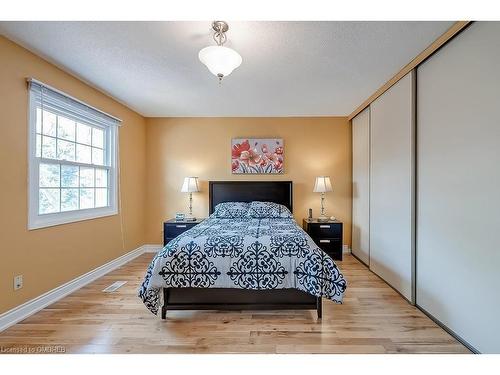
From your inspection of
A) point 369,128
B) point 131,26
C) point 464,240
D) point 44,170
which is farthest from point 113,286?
point 369,128

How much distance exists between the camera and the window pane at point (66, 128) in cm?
259

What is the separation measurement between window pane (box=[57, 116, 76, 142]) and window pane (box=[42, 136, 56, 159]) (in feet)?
0.40

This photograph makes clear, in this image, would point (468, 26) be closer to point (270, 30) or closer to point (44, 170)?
point (270, 30)

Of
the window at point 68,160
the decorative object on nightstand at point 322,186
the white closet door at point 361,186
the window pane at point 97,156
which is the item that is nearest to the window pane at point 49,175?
the window at point 68,160

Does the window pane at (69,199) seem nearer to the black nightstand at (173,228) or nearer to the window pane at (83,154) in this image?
the window pane at (83,154)

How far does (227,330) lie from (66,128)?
2662 mm

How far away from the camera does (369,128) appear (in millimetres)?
3379

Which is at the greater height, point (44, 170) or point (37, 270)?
point (44, 170)

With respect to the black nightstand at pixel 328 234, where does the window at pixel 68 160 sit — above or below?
above

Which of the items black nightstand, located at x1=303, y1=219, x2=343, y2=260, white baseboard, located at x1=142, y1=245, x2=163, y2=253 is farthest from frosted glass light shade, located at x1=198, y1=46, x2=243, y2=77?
white baseboard, located at x1=142, y1=245, x2=163, y2=253

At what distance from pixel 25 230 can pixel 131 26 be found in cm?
191

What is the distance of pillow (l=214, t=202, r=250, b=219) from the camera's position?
11.8 ft

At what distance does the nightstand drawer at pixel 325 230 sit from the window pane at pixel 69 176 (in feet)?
10.3

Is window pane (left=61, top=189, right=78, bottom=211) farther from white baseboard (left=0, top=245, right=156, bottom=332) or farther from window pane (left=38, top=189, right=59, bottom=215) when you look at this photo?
white baseboard (left=0, top=245, right=156, bottom=332)
